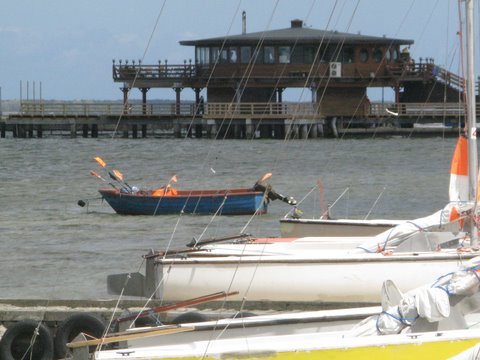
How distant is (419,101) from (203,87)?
12759mm

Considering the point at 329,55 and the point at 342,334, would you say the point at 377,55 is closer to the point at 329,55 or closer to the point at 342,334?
the point at 329,55

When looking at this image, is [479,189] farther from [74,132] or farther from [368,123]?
[74,132]

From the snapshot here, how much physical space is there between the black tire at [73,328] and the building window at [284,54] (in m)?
61.9

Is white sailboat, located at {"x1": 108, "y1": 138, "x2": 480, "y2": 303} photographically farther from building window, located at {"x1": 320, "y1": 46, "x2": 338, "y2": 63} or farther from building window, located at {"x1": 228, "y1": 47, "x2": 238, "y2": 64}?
building window, located at {"x1": 228, "y1": 47, "x2": 238, "y2": 64}

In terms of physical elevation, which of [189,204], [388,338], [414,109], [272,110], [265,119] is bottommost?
[265,119]

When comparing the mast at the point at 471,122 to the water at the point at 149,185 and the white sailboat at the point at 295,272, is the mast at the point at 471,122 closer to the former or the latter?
the white sailboat at the point at 295,272

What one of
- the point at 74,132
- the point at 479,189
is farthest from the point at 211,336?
the point at 74,132

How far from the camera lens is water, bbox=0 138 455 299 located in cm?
2475

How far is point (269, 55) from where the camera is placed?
249 ft

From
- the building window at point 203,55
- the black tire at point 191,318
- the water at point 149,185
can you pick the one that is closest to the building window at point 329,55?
the water at point 149,185

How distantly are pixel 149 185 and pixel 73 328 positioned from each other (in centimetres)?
3324

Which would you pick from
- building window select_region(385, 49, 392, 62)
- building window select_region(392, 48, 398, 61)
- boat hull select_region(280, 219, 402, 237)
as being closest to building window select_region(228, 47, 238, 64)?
building window select_region(385, 49, 392, 62)

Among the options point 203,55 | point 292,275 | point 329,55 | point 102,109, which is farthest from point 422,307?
point 102,109

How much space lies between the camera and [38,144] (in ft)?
254
